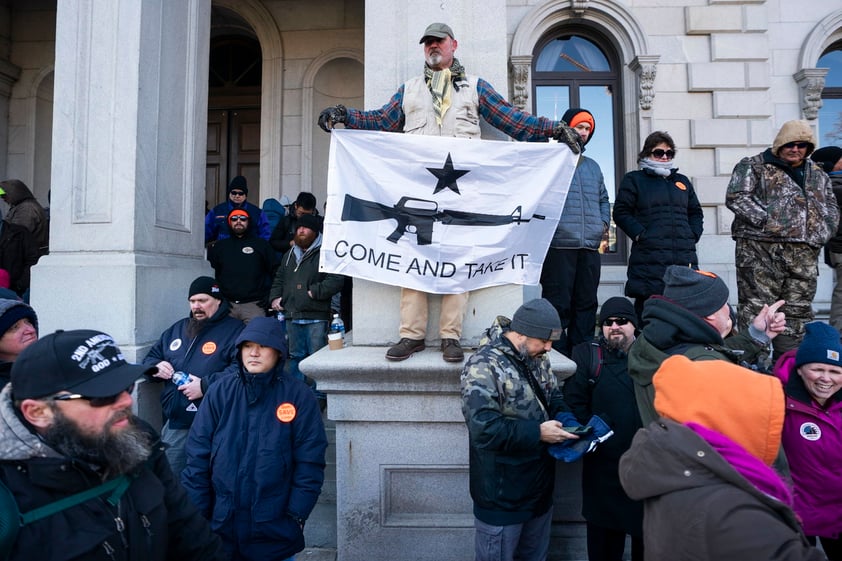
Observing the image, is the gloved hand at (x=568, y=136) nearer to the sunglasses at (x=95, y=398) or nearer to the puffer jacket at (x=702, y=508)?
the puffer jacket at (x=702, y=508)

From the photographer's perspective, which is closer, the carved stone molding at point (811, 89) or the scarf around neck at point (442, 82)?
the scarf around neck at point (442, 82)

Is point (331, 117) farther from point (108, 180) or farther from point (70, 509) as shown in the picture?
point (70, 509)

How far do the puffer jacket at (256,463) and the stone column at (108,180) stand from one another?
205 centimetres

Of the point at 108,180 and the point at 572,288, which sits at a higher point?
the point at 108,180

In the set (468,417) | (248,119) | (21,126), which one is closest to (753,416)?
(468,417)

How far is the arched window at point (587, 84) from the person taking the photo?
8.07m

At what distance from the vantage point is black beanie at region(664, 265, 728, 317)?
7.58ft

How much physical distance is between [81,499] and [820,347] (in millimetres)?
3413

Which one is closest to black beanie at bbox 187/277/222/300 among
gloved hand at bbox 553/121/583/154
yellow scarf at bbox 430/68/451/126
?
yellow scarf at bbox 430/68/451/126

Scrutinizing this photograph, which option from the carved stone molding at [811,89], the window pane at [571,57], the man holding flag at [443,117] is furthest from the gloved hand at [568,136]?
the carved stone molding at [811,89]

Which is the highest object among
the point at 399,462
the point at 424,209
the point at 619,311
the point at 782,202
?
the point at 782,202

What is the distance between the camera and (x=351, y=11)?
29.8ft

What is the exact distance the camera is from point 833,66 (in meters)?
8.17

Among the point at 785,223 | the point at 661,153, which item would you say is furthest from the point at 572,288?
the point at 785,223
